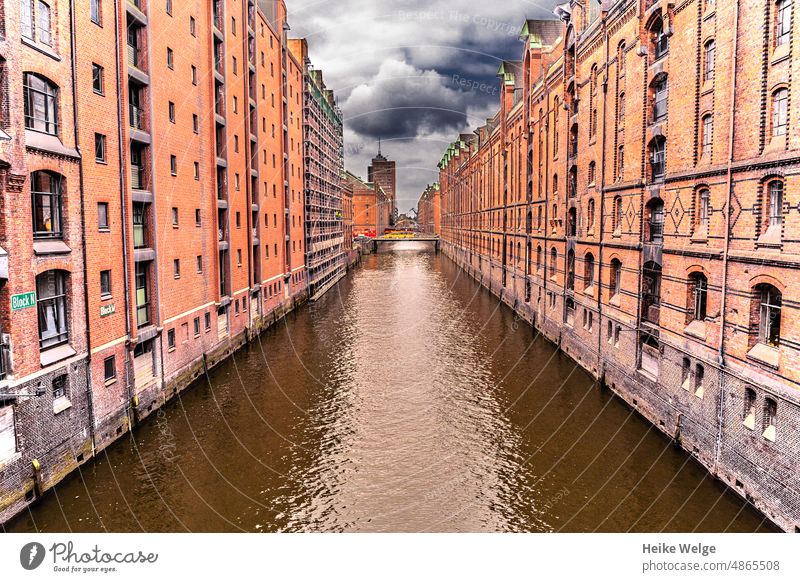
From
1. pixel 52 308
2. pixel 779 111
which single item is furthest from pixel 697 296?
pixel 52 308

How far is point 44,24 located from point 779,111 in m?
19.0

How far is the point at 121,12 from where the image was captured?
1830cm

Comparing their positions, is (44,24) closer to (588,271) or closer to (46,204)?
(46,204)

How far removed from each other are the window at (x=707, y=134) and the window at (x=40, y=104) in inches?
738

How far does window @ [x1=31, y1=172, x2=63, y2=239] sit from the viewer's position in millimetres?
14477

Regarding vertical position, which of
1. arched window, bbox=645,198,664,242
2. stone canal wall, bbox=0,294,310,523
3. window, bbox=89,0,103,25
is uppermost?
window, bbox=89,0,103,25

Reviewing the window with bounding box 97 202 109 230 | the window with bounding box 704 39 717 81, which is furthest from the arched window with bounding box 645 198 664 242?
the window with bounding box 97 202 109 230

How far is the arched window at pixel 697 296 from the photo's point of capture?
1700 centimetres

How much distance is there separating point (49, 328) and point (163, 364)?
22.6 feet

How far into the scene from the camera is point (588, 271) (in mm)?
27984

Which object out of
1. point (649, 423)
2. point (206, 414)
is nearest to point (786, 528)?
point (649, 423)

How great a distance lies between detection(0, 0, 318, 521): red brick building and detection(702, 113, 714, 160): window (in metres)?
18.6

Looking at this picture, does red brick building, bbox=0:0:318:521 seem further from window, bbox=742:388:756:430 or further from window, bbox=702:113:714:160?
window, bbox=702:113:714:160
